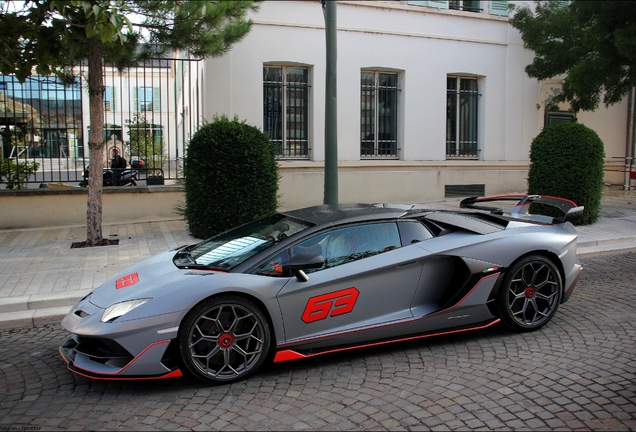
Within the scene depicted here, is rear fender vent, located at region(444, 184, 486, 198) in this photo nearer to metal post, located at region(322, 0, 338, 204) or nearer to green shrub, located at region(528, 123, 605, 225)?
green shrub, located at region(528, 123, 605, 225)

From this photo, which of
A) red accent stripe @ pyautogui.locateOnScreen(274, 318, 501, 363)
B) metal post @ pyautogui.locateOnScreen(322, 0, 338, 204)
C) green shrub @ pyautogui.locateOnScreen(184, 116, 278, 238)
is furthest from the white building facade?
red accent stripe @ pyautogui.locateOnScreen(274, 318, 501, 363)

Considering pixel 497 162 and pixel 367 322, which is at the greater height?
pixel 497 162

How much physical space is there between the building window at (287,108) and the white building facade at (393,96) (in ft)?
0.08

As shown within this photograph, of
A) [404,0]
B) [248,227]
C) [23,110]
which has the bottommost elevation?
[248,227]

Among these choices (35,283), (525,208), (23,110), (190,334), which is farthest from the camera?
(23,110)

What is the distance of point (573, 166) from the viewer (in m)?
11.4

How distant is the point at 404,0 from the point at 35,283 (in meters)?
11.4

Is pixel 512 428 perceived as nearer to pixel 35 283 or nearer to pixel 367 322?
pixel 367 322

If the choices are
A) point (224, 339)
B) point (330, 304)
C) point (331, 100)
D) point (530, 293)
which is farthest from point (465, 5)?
point (224, 339)

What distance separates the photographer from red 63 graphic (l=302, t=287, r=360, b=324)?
456 cm

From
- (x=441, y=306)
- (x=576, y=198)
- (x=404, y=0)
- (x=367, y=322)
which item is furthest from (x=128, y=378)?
(x=404, y=0)

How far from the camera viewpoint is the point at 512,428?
356 cm

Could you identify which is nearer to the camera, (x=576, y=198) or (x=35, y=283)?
(x=35, y=283)

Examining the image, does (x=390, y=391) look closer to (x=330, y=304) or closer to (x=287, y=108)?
(x=330, y=304)
